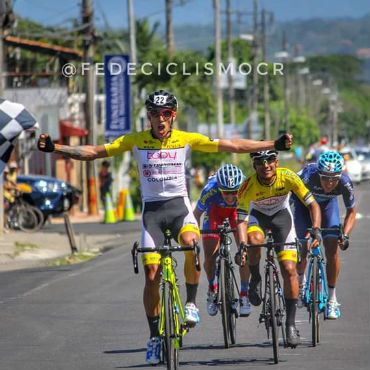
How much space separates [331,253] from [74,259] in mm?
10968

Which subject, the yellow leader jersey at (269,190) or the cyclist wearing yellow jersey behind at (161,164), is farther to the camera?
the yellow leader jersey at (269,190)

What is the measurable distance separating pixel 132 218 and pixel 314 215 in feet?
79.3

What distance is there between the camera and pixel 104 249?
2716 cm

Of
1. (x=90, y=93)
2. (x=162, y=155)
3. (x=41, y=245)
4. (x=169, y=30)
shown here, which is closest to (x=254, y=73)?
(x=169, y=30)

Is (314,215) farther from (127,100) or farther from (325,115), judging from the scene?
(325,115)

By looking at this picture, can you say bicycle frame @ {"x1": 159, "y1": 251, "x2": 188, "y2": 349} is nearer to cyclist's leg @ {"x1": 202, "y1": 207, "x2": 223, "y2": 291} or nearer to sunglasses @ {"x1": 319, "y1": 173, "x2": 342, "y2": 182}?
cyclist's leg @ {"x1": 202, "y1": 207, "x2": 223, "y2": 291}

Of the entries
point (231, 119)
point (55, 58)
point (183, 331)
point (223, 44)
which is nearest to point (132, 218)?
point (55, 58)

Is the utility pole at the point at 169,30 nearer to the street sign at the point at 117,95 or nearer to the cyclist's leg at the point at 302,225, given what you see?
the street sign at the point at 117,95

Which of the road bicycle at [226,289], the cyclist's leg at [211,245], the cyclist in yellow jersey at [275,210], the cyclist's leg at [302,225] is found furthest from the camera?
the cyclist's leg at [302,225]

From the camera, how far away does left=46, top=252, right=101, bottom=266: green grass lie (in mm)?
23547

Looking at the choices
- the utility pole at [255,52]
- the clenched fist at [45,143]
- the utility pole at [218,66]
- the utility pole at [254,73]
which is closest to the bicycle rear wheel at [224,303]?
the clenched fist at [45,143]

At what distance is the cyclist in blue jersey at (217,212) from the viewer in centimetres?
1288

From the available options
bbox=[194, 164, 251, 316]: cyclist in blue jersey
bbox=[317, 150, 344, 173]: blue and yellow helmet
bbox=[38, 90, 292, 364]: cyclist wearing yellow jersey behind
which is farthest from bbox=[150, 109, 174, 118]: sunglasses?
bbox=[317, 150, 344, 173]: blue and yellow helmet

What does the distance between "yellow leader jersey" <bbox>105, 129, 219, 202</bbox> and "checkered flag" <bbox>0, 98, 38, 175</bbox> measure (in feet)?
41.3
